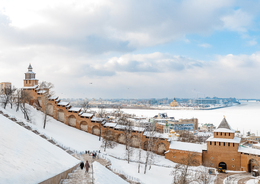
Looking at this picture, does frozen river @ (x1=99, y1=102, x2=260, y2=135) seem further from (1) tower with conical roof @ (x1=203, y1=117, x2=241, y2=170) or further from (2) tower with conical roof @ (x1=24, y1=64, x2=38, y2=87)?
(2) tower with conical roof @ (x1=24, y1=64, x2=38, y2=87)

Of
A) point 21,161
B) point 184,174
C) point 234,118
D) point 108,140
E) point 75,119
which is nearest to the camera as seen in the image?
point 21,161

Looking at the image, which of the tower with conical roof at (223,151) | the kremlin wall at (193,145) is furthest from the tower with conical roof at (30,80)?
the tower with conical roof at (223,151)

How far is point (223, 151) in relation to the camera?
25.9 m

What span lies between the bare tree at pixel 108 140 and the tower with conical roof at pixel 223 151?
12167mm

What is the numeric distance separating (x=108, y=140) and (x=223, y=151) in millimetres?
14912

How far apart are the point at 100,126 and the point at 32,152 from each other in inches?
773

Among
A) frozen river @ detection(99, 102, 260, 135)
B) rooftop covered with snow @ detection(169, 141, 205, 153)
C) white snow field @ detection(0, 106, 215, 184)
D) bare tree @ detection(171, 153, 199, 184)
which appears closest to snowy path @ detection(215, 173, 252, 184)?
bare tree @ detection(171, 153, 199, 184)

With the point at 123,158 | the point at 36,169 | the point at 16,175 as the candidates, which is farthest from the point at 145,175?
the point at 16,175

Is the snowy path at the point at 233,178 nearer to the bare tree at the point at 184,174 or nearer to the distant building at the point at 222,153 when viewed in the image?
the distant building at the point at 222,153

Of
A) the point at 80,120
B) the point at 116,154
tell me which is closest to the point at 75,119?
the point at 80,120

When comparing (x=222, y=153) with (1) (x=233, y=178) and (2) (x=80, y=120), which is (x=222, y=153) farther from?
(2) (x=80, y=120)

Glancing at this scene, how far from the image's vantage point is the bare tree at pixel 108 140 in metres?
27.3

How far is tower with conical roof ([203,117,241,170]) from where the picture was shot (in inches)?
998

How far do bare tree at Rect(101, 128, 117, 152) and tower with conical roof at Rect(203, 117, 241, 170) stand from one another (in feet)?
39.9
